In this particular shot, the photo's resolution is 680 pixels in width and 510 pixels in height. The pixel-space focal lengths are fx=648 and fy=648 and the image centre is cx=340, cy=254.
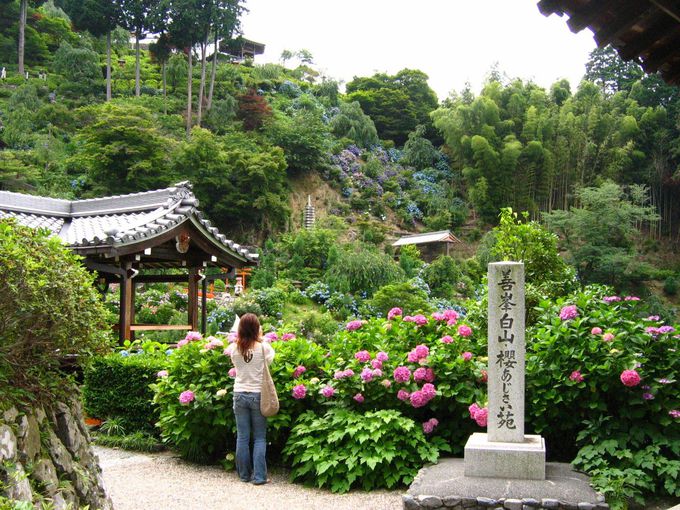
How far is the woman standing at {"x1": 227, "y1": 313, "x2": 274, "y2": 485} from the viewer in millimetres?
5105

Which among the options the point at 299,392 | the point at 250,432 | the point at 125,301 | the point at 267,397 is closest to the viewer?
the point at 267,397

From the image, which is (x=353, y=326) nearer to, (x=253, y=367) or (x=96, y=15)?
(x=253, y=367)

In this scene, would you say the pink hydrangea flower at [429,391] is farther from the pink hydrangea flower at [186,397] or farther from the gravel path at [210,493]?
the pink hydrangea flower at [186,397]

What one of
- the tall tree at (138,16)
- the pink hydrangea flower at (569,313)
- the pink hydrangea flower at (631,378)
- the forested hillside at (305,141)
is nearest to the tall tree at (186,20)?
the forested hillside at (305,141)

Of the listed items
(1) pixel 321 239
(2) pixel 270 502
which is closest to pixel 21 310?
(2) pixel 270 502

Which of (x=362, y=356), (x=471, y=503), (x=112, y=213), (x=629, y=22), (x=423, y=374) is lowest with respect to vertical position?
(x=471, y=503)

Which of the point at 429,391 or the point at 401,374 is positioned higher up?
the point at 401,374

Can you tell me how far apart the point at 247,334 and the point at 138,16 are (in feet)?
100

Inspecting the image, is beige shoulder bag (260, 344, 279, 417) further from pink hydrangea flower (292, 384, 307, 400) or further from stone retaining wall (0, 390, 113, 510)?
stone retaining wall (0, 390, 113, 510)

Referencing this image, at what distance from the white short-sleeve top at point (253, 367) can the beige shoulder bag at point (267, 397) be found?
4 centimetres

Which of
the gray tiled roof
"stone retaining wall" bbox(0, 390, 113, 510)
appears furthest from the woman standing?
the gray tiled roof

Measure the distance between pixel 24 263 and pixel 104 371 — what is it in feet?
16.3

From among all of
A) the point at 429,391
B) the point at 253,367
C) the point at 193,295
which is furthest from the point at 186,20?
the point at 429,391

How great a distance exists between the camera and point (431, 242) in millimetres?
28531
